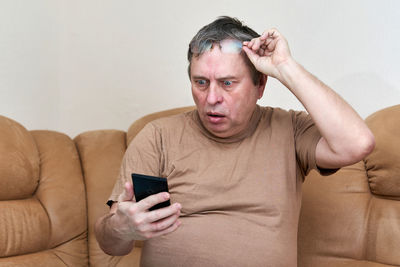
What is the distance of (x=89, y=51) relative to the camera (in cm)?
256

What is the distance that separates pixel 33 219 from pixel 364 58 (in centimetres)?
149

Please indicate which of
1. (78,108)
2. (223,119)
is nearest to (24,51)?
(78,108)

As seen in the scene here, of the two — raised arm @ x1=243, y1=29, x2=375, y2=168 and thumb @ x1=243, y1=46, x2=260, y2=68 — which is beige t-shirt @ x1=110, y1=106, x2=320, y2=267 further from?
thumb @ x1=243, y1=46, x2=260, y2=68

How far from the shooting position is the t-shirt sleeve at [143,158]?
1.47m

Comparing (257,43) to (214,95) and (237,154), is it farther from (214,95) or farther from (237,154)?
(237,154)

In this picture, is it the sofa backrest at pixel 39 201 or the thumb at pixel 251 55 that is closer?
the thumb at pixel 251 55

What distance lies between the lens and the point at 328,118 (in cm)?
140

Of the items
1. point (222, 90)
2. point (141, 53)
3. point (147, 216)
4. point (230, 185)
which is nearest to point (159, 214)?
point (147, 216)

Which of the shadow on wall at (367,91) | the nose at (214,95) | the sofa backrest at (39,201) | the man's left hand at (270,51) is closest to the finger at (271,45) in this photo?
the man's left hand at (270,51)

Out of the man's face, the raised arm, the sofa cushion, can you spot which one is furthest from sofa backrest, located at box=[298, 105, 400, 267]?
the man's face

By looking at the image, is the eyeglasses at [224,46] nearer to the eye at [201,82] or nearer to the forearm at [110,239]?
the eye at [201,82]

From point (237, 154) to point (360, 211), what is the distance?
1.76ft

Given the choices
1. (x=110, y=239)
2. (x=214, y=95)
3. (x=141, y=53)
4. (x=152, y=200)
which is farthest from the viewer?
(x=141, y=53)

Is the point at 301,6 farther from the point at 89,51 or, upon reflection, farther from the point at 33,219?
the point at 33,219
